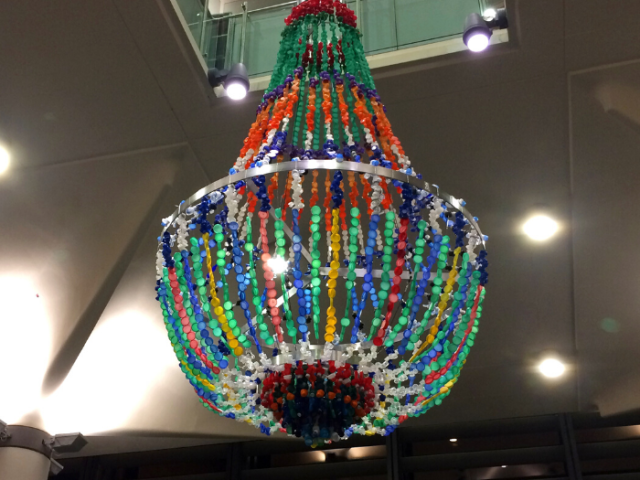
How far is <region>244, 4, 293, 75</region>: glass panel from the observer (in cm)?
416

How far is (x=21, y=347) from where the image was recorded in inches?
177

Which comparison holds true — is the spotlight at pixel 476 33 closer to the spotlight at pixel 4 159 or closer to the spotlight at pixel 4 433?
the spotlight at pixel 4 159

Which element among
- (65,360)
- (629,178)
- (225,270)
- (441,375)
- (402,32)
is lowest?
(441,375)

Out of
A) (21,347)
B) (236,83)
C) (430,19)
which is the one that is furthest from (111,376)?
(430,19)

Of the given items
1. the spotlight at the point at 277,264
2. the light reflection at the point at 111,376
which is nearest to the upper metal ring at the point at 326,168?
the spotlight at the point at 277,264

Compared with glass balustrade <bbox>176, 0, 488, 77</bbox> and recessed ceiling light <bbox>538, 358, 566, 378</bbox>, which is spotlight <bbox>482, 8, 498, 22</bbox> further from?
recessed ceiling light <bbox>538, 358, 566, 378</bbox>

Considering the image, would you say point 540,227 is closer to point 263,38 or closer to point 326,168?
point 263,38

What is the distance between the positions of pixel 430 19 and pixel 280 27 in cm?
98

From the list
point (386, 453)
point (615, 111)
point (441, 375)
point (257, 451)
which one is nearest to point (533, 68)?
point (615, 111)

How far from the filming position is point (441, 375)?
2.21 meters

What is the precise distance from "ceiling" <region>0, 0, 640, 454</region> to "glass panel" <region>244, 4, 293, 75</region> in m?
0.47

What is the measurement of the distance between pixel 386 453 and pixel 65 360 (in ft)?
10.5

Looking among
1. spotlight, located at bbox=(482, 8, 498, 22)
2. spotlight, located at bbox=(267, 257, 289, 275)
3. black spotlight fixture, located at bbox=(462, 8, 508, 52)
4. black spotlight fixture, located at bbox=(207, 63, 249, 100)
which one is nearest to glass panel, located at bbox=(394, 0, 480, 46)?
spotlight, located at bbox=(482, 8, 498, 22)

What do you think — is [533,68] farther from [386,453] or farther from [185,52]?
[386,453]
